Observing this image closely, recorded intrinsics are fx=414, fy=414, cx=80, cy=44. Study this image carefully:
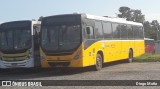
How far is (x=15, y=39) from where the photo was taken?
2150 cm

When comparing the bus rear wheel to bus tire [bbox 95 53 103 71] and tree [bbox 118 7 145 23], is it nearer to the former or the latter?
bus tire [bbox 95 53 103 71]

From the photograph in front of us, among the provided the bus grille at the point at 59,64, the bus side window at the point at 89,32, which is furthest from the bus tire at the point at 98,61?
the bus grille at the point at 59,64

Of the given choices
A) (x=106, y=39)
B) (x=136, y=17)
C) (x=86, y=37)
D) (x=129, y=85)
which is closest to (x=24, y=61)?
(x=86, y=37)

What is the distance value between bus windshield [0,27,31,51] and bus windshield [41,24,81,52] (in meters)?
1.01

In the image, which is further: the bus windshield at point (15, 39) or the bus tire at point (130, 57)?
the bus tire at point (130, 57)

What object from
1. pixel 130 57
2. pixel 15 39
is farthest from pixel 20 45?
pixel 130 57

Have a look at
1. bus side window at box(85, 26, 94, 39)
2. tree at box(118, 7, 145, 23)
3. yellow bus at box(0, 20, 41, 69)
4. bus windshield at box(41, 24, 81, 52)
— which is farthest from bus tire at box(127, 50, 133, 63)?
tree at box(118, 7, 145, 23)

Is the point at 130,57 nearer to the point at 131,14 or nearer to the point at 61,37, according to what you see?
the point at 61,37

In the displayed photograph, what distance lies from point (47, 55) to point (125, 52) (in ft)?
28.6

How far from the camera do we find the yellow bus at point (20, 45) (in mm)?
21250

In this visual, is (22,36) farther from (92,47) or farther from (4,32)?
(92,47)

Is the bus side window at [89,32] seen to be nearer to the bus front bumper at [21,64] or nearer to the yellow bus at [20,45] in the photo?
the yellow bus at [20,45]

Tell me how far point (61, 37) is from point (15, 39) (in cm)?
272

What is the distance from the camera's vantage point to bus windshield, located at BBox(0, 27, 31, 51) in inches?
839
